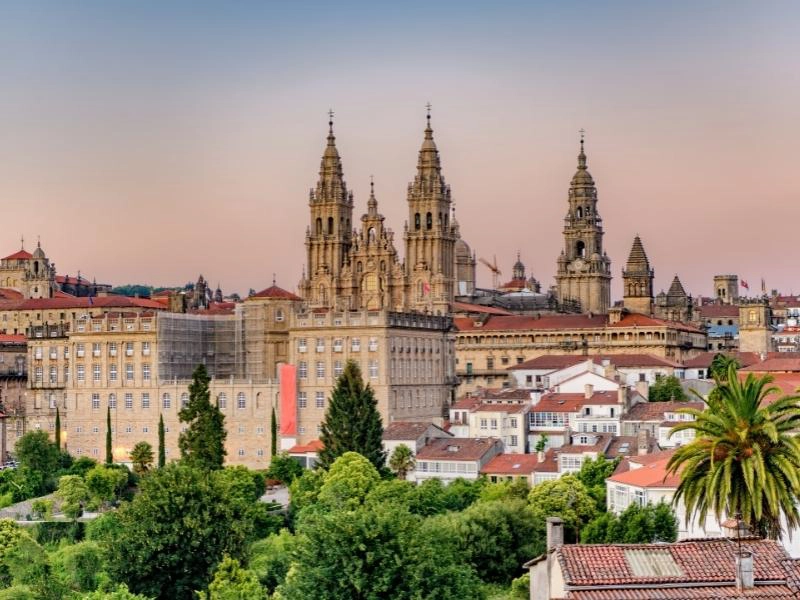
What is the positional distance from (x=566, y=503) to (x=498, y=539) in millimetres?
4617

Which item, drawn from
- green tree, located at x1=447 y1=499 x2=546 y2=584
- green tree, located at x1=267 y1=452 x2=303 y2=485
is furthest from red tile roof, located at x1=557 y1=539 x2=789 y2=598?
green tree, located at x1=267 y1=452 x2=303 y2=485

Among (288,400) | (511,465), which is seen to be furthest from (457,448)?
(288,400)

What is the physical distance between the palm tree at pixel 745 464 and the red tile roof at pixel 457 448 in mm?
37102

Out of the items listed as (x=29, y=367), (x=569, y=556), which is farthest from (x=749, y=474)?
(x=29, y=367)

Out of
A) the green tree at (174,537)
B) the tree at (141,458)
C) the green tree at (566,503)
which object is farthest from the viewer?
the tree at (141,458)

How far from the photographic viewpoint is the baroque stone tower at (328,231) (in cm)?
11269

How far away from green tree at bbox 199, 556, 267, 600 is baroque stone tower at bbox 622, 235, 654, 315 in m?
76.7

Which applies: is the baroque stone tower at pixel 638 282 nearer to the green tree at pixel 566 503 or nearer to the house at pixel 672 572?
the green tree at pixel 566 503

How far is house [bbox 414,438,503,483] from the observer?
238 feet

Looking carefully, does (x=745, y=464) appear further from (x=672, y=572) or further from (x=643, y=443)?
(x=643, y=443)

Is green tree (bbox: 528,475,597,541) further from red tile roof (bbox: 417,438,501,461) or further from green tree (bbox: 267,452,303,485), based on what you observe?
green tree (bbox: 267,452,303,485)

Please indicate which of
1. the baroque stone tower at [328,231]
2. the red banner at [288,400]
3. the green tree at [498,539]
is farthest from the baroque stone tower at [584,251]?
the green tree at [498,539]

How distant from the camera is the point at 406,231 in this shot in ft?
377

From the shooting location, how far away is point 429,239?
11325cm
